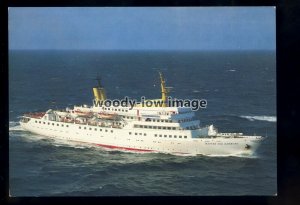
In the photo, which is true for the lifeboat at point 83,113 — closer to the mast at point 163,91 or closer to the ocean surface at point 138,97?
the ocean surface at point 138,97

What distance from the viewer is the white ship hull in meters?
4.69

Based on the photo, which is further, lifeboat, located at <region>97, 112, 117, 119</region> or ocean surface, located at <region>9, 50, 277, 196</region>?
lifeboat, located at <region>97, 112, 117, 119</region>

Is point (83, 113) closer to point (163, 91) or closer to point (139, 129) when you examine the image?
point (139, 129)

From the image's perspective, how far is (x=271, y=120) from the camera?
15.3ft

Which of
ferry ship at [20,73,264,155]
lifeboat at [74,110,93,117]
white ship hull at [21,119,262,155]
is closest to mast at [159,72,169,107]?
ferry ship at [20,73,264,155]

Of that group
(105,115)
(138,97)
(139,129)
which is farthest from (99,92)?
(139,129)

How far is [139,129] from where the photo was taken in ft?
15.6

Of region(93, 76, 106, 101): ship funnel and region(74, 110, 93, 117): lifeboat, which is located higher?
region(93, 76, 106, 101): ship funnel

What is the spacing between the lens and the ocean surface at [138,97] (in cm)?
465

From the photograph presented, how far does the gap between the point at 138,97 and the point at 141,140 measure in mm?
346

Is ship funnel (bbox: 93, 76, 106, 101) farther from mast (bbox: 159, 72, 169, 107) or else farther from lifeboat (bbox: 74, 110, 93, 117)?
mast (bbox: 159, 72, 169, 107)

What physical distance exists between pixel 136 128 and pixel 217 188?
790 millimetres
